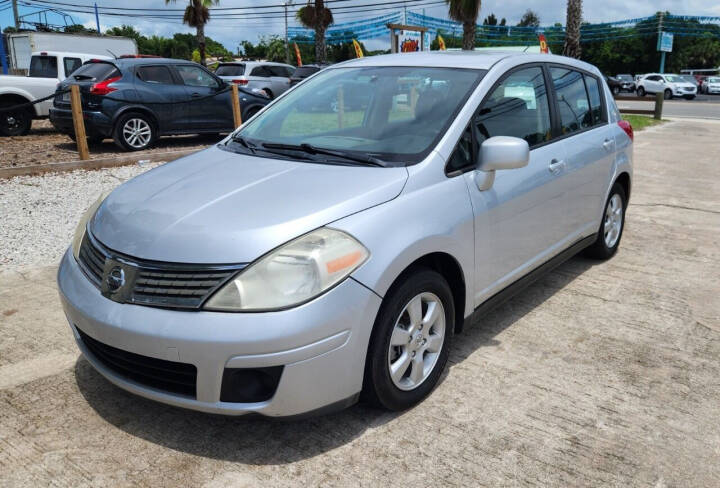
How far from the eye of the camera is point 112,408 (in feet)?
9.73

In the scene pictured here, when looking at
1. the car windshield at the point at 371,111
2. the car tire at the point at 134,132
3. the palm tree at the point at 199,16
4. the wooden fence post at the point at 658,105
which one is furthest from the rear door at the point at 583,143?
the palm tree at the point at 199,16

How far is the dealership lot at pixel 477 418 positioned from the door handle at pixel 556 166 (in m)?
0.95

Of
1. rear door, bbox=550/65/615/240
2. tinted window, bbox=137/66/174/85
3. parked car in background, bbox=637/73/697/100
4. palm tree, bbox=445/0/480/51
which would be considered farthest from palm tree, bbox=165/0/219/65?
rear door, bbox=550/65/615/240

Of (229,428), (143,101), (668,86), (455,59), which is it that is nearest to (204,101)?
(143,101)

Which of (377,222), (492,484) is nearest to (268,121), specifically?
(377,222)

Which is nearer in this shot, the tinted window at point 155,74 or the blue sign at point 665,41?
the tinted window at point 155,74

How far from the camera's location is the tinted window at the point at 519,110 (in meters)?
3.41

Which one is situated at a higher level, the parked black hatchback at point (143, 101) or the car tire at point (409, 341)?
the parked black hatchback at point (143, 101)

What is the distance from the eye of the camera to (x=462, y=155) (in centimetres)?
318

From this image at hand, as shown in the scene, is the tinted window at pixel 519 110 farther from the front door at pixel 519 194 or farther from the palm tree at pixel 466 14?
the palm tree at pixel 466 14

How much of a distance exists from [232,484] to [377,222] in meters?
1.20

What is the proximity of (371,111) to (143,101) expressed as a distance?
816cm

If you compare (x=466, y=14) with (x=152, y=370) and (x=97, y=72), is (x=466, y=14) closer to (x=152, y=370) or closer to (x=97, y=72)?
(x=97, y=72)

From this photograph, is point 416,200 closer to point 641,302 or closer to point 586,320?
point 586,320
